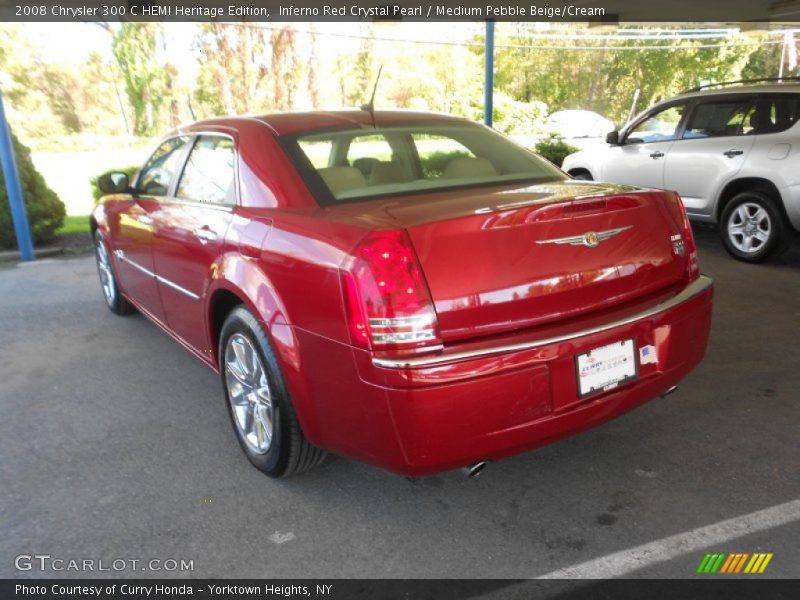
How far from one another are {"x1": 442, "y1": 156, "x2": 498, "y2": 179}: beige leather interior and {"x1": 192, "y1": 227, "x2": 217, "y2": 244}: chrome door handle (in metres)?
1.13

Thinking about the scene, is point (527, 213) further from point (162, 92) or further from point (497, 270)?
point (162, 92)

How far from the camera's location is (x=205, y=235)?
3123mm

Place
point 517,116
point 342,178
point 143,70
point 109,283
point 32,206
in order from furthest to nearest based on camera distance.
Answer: point 517,116
point 143,70
point 32,206
point 109,283
point 342,178

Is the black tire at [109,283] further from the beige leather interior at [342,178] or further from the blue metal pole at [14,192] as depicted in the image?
the beige leather interior at [342,178]

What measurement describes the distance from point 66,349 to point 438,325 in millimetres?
3696

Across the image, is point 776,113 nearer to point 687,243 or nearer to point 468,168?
point 687,243

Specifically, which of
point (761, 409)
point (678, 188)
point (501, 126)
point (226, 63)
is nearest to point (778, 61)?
point (501, 126)

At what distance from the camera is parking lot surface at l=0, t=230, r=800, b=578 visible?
2.35m

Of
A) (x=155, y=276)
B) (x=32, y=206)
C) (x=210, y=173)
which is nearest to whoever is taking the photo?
(x=210, y=173)

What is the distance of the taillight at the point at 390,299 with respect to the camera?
2.10m

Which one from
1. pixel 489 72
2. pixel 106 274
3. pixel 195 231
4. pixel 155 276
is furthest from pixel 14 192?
pixel 489 72

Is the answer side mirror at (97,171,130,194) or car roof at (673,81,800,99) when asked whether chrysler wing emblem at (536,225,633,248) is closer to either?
side mirror at (97,171,130,194)

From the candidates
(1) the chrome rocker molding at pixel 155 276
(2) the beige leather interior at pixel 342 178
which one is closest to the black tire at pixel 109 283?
(1) the chrome rocker molding at pixel 155 276

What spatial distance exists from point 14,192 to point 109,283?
3.11 meters
